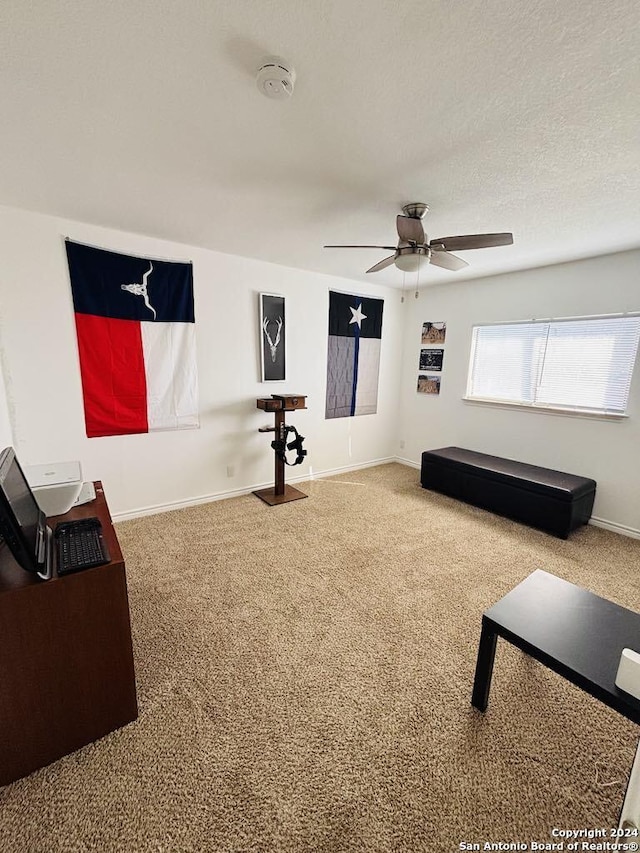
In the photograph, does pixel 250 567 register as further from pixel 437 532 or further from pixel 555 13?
pixel 555 13

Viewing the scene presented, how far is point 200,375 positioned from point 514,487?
3208mm

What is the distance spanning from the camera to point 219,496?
3617 millimetres

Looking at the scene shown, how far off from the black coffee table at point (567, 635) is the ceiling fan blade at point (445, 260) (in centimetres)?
208

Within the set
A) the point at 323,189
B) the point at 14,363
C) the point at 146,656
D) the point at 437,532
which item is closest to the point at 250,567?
the point at 146,656

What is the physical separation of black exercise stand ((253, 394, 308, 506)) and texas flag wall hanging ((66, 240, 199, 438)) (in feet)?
2.51

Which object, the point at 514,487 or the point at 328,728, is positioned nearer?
the point at 328,728

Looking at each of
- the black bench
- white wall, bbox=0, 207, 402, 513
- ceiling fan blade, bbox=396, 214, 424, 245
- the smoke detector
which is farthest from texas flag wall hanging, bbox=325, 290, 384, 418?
the smoke detector

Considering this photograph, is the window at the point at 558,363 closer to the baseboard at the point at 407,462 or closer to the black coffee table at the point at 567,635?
the baseboard at the point at 407,462

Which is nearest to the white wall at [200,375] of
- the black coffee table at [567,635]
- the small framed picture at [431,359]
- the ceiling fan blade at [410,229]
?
the small framed picture at [431,359]

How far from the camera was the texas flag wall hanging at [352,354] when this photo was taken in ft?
13.6

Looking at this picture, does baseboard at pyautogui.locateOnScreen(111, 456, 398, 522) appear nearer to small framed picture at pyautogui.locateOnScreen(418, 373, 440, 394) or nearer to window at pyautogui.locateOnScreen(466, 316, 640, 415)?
small framed picture at pyautogui.locateOnScreen(418, 373, 440, 394)

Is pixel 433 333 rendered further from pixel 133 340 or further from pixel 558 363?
pixel 133 340

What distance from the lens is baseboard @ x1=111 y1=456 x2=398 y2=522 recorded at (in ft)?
10.3


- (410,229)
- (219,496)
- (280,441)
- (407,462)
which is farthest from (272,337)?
(407,462)
